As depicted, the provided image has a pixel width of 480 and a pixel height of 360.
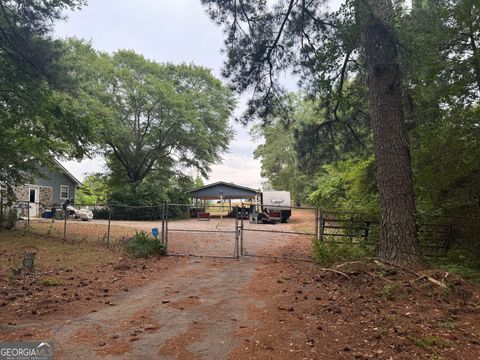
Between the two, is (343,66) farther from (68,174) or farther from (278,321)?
(68,174)

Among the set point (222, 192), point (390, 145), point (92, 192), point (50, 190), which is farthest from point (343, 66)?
point (92, 192)

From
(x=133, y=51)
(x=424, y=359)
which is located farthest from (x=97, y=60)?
(x=424, y=359)

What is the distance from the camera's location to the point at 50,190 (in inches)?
1078

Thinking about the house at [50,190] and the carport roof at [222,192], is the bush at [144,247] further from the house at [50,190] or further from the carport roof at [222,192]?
the carport roof at [222,192]

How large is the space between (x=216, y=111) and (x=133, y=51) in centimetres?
802

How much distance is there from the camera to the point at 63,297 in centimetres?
541

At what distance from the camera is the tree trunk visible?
588cm

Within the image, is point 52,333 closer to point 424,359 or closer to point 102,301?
point 102,301

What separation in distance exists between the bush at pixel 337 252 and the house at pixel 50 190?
21.9 meters

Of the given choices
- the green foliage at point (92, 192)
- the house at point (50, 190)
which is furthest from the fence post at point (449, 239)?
the green foliage at point (92, 192)

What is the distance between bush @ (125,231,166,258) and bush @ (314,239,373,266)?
160 inches

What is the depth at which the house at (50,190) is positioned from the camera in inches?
989

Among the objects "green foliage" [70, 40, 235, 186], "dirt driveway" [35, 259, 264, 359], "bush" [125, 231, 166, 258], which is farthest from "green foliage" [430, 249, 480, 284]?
"green foliage" [70, 40, 235, 186]

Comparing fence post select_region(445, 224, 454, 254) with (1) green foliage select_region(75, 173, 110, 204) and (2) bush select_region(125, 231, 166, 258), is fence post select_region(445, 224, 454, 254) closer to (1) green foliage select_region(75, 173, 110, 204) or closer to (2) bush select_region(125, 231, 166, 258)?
(2) bush select_region(125, 231, 166, 258)
